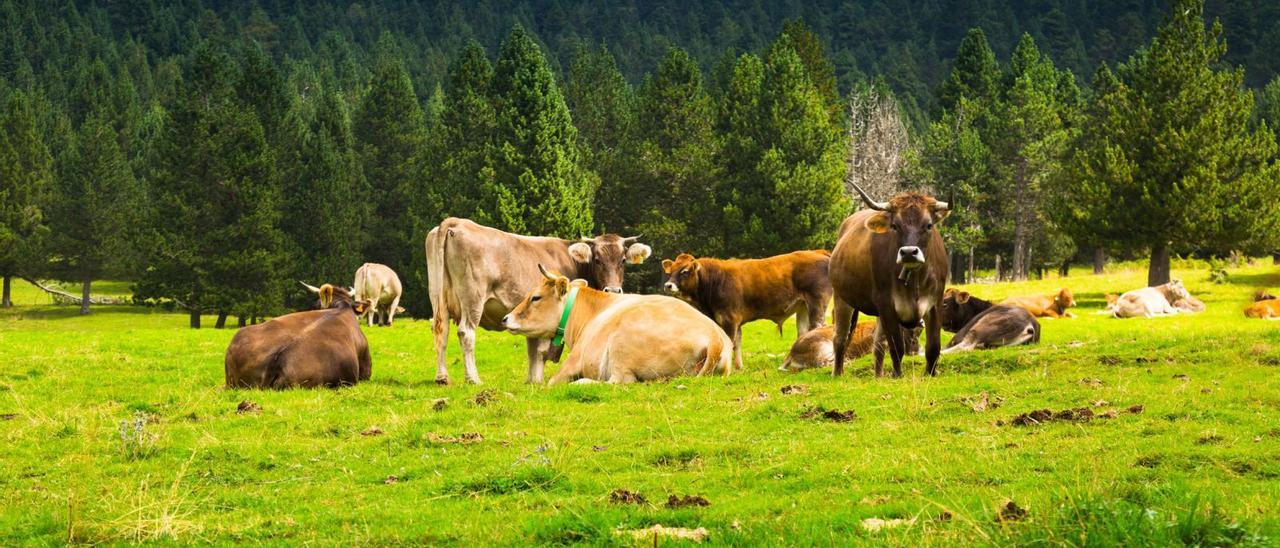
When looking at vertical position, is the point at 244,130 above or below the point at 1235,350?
above

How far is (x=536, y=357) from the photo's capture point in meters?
15.0

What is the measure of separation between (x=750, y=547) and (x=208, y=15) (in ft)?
624

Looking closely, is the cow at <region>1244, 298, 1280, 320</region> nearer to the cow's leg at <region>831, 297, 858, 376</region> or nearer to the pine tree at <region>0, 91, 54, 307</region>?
the cow's leg at <region>831, 297, 858, 376</region>

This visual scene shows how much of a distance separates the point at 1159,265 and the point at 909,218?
106 feet

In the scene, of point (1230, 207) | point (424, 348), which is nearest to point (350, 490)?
point (424, 348)

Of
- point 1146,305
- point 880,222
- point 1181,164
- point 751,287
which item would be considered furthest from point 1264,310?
point 880,222

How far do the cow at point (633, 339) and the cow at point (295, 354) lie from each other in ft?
6.55

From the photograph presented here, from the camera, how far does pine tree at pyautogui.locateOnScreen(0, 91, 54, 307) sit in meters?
63.5

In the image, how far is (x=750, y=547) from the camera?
19.2 feet

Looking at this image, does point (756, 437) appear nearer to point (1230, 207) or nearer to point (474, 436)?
point (474, 436)

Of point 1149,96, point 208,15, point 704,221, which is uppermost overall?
point 208,15

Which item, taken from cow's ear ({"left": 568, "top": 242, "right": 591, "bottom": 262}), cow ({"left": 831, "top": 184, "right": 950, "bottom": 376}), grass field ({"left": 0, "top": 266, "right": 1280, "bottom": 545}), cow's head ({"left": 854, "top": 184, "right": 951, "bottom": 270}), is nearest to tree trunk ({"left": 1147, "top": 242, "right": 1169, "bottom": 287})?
grass field ({"left": 0, "top": 266, "right": 1280, "bottom": 545})

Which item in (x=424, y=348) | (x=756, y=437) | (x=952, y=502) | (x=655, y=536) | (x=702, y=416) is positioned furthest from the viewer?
(x=424, y=348)

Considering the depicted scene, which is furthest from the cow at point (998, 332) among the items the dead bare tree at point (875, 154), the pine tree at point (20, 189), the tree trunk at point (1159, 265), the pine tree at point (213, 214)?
the pine tree at point (20, 189)
